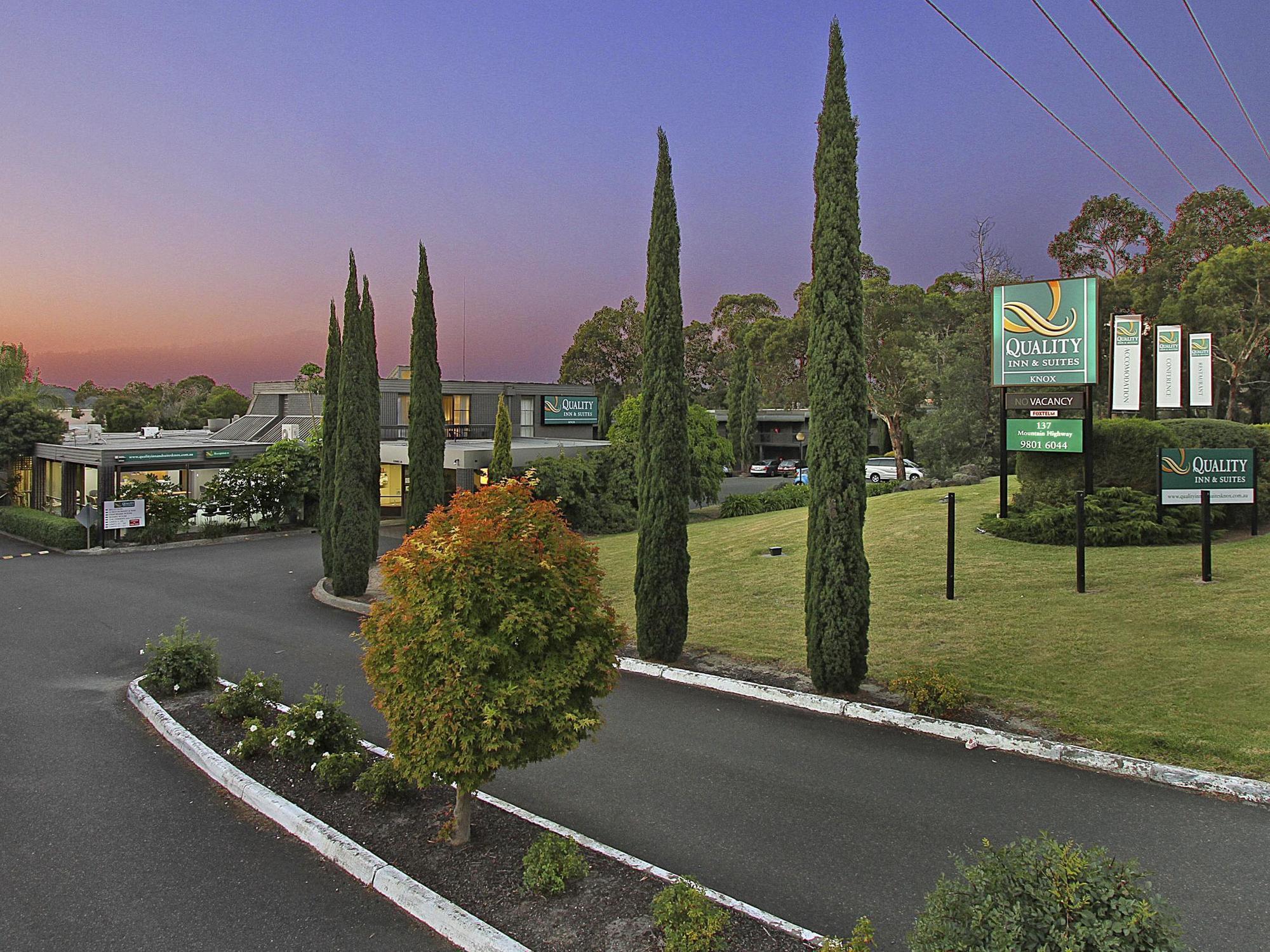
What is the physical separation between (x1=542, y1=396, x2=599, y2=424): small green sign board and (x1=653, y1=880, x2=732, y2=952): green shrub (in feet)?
119

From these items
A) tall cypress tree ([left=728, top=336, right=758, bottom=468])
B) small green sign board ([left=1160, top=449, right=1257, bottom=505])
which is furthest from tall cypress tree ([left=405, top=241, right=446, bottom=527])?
tall cypress tree ([left=728, top=336, right=758, bottom=468])

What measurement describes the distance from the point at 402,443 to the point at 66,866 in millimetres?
25674

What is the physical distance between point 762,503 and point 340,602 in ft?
58.8

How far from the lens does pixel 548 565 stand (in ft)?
18.6

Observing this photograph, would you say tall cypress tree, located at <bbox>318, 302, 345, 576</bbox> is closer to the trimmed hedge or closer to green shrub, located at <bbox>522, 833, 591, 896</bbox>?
the trimmed hedge

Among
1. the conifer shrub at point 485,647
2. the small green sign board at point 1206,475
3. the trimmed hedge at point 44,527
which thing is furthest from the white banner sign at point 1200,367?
the trimmed hedge at point 44,527

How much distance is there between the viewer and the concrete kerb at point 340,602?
52.9ft

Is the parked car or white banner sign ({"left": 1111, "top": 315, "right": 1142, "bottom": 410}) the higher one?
white banner sign ({"left": 1111, "top": 315, "right": 1142, "bottom": 410})

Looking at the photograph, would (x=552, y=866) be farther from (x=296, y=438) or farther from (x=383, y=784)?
(x=296, y=438)

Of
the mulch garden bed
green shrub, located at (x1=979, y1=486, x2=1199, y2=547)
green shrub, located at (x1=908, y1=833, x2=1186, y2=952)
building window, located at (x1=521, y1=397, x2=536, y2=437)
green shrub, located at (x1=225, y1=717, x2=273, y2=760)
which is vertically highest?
building window, located at (x1=521, y1=397, x2=536, y2=437)

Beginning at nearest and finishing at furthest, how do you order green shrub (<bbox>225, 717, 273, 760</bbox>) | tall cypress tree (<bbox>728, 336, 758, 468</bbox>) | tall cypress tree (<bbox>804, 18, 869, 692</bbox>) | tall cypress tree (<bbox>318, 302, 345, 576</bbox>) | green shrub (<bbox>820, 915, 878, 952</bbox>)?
green shrub (<bbox>820, 915, 878, 952</bbox>) → green shrub (<bbox>225, 717, 273, 760</bbox>) → tall cypress tree (<bbox>804, 18, 869, 692</bbox>) → tall cypress tree (<bbox>318, 302, 345, 576</bbox>) → tall cypress tree (<bbox>728, 336, 758, 468</bbox>)

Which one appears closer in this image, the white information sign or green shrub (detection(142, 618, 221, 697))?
green shrub (detection(142, 618, 221, 697))

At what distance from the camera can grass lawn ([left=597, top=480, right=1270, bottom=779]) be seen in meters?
8.24

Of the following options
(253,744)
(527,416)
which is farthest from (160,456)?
(253,744)
